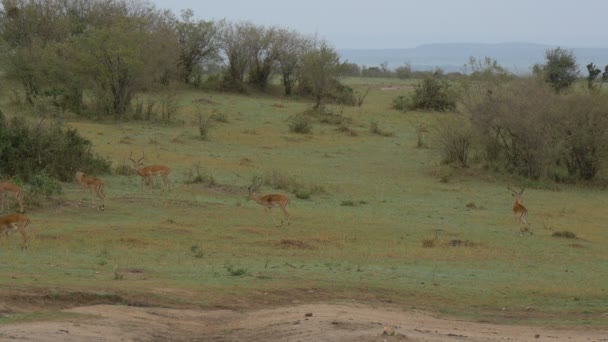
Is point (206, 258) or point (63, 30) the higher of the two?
point (63, 30)

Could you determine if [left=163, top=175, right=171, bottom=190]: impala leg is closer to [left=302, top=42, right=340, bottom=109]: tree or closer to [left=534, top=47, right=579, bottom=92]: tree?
[left=302, top=42, right=340, bottom=109]: tree

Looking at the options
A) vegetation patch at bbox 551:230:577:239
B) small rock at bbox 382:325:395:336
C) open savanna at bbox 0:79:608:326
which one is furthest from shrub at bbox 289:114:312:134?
small rock at bbox 382:325:395:336

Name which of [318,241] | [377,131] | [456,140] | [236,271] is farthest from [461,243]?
[377,131]

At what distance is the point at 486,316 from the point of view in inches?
491

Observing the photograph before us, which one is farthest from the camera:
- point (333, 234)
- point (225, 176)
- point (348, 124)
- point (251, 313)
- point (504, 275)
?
point (348, 124)

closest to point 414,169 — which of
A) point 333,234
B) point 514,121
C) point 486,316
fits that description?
point 514,121

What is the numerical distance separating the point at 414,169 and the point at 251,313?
21099 millimetres

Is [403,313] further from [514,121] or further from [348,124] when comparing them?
[348,124]

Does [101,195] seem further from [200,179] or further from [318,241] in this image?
[318,241]

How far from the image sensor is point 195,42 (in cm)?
6025

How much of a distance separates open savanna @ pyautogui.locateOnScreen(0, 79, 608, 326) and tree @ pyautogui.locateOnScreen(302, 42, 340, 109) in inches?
614

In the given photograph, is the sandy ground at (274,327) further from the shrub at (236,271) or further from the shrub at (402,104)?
the shrub at (402,104)

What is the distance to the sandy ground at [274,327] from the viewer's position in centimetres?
923

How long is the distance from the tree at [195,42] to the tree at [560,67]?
21449 millimetres
